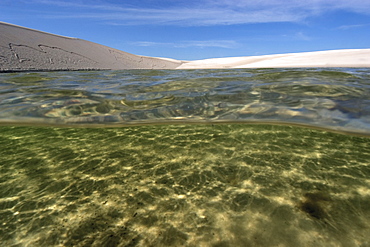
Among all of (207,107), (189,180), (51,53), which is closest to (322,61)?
(207,107)

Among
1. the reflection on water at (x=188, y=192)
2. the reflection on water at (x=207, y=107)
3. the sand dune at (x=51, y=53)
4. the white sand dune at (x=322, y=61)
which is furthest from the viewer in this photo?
the white sand dune at (x=322, y=61)

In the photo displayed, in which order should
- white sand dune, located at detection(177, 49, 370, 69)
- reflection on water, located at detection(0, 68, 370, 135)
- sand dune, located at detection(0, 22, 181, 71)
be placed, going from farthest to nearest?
1. white sand dune, located at detection(177, 49, 370, 69)
2. sand dune, located at detection(0, 22, 181, 71)
3. reflection on water, located at detection(0, 68, 370, 135)

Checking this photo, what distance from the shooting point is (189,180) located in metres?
1.48

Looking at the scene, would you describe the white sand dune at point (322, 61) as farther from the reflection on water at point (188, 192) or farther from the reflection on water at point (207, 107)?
the reflection on water at point (188, 192)

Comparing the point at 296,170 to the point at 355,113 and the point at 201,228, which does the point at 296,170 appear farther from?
the point at 355,113

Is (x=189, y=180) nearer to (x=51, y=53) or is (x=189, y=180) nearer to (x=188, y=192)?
(x=188, y=192)

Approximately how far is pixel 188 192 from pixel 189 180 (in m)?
0.15

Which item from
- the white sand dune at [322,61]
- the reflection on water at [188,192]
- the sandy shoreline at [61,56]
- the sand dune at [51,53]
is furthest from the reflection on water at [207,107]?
the white sand dune at [322,61]

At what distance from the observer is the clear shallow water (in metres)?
1.03

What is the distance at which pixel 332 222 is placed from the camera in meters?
1.07

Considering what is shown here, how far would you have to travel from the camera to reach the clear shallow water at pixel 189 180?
103cm

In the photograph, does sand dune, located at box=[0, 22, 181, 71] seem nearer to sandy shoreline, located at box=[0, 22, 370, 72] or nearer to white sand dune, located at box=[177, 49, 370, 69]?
sandy shoreline, located at box=[0, 22, 370, 72]

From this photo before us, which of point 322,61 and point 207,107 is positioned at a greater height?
point 322,61

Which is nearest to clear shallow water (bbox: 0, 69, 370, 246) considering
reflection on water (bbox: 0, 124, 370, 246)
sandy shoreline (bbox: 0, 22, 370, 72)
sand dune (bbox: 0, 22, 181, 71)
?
reflection on water (bbox: 0, 124, 370, 246)
